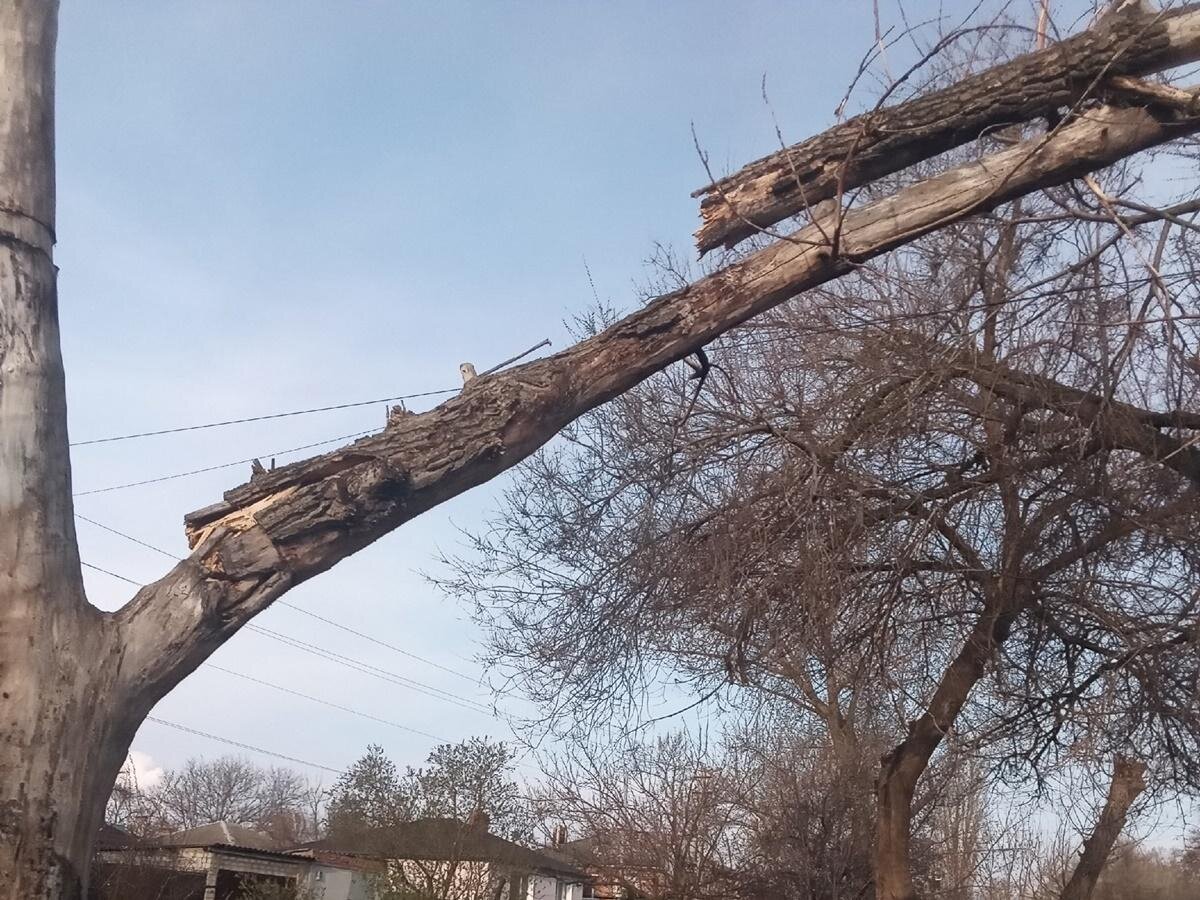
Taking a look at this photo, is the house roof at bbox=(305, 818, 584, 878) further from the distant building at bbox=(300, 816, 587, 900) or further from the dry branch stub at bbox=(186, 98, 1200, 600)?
the dry branch stub at bbox=(186, 98, 1200, 600)

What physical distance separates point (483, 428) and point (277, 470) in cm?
69

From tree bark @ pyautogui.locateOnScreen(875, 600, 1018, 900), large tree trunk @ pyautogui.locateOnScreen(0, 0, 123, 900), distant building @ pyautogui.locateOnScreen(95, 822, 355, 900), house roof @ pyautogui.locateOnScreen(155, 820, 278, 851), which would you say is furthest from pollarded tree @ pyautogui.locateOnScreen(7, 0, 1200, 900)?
house roof @ pyautogui.locateOnScreen(155, 820, 278, 851)

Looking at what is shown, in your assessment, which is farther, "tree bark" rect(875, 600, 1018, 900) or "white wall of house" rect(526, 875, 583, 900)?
"white wall of house" rect(526, 875, 583, 900)

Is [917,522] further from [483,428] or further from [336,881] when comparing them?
[336,881]

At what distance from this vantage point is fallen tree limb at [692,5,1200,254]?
197 inches

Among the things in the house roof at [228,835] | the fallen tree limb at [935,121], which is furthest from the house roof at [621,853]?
the house roof at [228,835]

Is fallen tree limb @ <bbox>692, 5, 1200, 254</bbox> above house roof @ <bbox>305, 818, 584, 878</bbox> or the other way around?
above

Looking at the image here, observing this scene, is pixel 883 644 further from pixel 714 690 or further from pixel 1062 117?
pixel 1062 117

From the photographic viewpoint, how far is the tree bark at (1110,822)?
30.1 ft

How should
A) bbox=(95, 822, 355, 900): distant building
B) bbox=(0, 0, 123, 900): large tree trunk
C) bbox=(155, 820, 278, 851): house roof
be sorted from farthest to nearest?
bbox=(155, 820, 278, 851): house roof < bbox=(95, 822, 355, 900): distant building < bbox=(0, 0, 123, 900): large tree trunk

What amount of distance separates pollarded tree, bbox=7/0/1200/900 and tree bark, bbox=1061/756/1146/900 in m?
5.77

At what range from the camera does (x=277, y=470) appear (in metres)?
3.78

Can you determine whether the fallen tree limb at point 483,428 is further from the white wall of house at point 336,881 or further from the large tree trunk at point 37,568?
the white wall of house at point 336,881

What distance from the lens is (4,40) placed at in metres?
3.34
